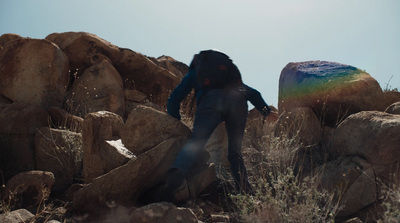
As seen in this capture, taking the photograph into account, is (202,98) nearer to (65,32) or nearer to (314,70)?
(314,70)

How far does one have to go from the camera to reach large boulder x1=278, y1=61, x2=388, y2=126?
5688 millimetres

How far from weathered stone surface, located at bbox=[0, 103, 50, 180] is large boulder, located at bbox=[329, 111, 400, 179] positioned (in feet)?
14.5

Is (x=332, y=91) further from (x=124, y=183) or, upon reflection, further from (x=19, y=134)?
(x=19, y=134)

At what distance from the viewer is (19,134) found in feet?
19.7

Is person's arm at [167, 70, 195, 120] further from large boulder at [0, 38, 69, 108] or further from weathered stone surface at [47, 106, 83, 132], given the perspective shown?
large boulder at [0, 38, 69, 108]

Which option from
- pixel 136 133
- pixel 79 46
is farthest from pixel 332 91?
pixel 79 46

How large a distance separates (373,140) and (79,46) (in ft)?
21.9

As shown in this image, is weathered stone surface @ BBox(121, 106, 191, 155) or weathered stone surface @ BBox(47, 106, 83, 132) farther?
weathered stone surface @ BBox(47, 106, 83, 132)

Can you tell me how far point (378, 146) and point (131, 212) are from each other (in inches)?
106

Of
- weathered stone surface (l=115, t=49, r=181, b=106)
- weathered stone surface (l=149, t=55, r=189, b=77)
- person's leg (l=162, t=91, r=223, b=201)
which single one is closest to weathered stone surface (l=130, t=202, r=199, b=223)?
person's leg (l=162, t=91, r=223, b=201)

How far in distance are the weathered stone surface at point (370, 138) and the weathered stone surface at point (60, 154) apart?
3.52m

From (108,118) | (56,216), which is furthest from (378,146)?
(56,216)

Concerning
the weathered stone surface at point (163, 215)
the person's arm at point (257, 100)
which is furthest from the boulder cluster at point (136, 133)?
the person's arm at point (257, 100)

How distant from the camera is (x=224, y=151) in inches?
233
